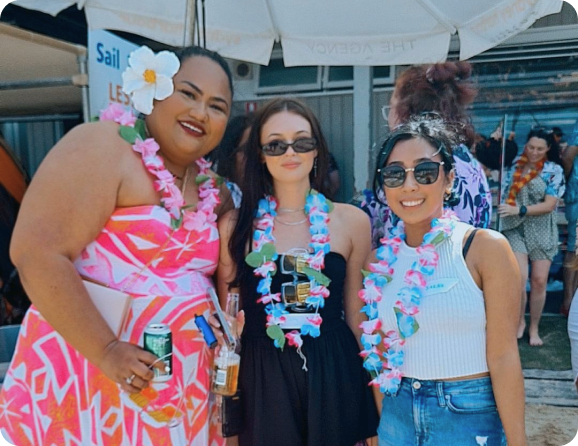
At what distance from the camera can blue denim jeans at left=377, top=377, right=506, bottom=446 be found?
1.68 metres

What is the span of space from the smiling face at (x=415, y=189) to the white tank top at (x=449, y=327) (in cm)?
16

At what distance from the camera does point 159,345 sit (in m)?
1.62

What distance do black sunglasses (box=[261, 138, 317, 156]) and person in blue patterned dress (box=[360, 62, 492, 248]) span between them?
35cm

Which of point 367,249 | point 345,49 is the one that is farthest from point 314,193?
point 345,49

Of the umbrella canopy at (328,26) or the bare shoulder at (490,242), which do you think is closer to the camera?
the bare shoulder at (490,242)

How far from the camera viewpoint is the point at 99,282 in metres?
1.77

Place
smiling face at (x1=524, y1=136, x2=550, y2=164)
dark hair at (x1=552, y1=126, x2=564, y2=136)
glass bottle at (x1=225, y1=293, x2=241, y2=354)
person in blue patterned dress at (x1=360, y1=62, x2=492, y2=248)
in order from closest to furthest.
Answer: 1. glass bottle at (x1=225, y1=293, x2=241, y2=354)
2. person in blue patterned dress at (x1=360, y1=62, x2=492, y2=248)
3. smiling face at (x1=524, y1=136, x2=550, y2=164)
4. dark hair at (x1=552, y1=126, x2=564, y2=136)

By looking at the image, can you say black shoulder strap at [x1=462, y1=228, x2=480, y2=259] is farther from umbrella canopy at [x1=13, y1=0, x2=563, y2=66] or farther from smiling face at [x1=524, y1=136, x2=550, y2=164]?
smiling face at [x1=524, y1=136, x2=550, y2=164]

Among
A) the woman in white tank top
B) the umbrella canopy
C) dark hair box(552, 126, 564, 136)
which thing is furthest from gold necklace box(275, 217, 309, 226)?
dark hair box(552, 126, 564, 136)

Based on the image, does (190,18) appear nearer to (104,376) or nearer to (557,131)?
(104,376)

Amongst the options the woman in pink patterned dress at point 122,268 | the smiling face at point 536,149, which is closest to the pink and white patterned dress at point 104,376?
the woman in pink patterned dress at point 122,268

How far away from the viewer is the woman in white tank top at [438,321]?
1.69 metres

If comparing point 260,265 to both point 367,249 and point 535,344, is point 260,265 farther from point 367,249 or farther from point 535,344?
point 535,344

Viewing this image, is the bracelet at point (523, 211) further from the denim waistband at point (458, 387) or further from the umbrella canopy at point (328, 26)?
the denim waistband at point (458, 387)
